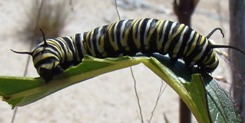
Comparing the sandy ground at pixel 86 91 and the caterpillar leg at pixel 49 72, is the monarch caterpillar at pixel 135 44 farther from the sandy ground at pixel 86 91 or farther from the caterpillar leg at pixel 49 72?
the sandy ground at pixel 86 91

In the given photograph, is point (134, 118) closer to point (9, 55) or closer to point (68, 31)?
point (9, 55)

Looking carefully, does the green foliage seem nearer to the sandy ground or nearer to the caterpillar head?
the caterpillar head

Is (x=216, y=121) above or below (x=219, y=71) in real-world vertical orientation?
above

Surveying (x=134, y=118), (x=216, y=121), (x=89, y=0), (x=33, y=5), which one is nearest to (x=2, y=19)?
(x=33, y=5)

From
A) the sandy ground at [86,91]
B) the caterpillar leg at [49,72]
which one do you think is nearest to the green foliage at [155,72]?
the caterpillar leg at [49,72]

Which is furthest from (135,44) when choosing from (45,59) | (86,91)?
(86,91)

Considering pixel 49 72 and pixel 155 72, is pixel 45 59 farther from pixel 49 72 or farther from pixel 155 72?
pixel 155 72

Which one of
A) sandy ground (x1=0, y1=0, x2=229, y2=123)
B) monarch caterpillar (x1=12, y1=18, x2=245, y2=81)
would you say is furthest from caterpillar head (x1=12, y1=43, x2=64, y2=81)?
sandy ground (x1=0, y1=0, x2=229, y2=123)
